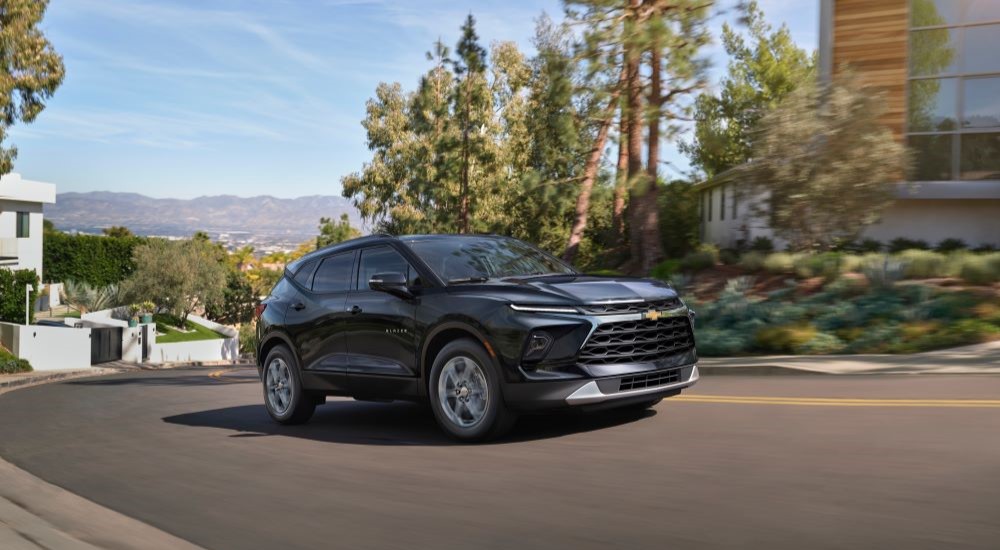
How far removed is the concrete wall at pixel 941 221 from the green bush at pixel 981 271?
28.0 feet

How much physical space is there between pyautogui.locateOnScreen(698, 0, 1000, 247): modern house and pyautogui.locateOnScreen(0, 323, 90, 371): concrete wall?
3114 centimetres

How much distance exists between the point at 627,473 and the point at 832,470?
1.28 metres

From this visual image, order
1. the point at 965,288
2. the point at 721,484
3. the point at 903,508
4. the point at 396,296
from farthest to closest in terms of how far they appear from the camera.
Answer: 1. the point at 965,288
2. the point at 396,296
3. the point at 721,484
4. the point at 903,508

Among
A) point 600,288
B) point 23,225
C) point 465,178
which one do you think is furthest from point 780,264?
point 23,225

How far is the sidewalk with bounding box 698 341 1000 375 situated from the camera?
37.8 feet

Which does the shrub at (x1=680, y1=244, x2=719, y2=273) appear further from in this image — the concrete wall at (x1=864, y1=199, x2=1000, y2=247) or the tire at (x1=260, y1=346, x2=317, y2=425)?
the tire at (x1=260, y1=346, x2=317, y2=425)

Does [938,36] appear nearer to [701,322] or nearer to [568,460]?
[701,322]

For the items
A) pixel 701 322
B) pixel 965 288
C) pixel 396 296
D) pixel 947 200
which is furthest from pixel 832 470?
pixel 947 200

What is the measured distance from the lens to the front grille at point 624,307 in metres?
7.47

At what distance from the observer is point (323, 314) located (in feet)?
31.7

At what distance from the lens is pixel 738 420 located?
328 inches

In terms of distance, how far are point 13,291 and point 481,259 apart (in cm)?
5361

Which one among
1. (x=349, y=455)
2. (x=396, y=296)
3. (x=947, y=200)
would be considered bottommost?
(x=349, y=455)

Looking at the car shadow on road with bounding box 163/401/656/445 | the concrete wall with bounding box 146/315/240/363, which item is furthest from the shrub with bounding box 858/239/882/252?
the concrete wall with bounding box 146/315/240/363
